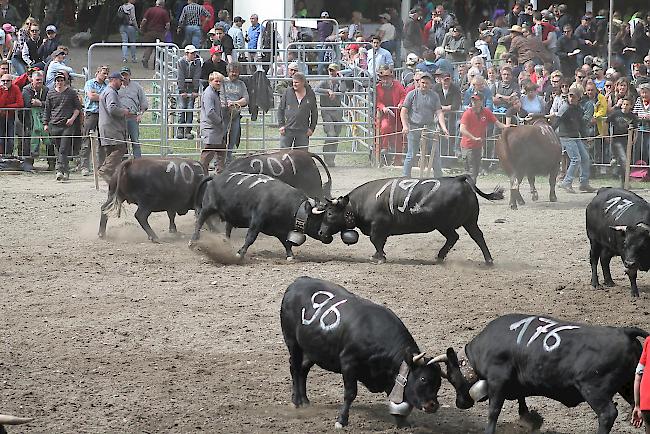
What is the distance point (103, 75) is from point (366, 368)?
43.2 ft

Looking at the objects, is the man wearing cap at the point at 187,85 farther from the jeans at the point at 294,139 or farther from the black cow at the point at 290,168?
the black cow at the point at 290,168

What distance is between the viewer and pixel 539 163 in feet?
59.3

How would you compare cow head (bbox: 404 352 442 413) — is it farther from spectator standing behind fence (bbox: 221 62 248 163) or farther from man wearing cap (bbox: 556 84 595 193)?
spectator standing behind fence (bbox: 221 62 248 163)

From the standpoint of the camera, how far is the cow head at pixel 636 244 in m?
11.2

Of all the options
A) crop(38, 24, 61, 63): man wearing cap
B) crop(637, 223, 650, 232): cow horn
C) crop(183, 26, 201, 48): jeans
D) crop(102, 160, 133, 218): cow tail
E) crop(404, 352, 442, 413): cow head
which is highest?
crop(183, 26, 201, 48): jeans

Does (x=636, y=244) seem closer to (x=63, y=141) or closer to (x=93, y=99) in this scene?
(x=93, y=99)

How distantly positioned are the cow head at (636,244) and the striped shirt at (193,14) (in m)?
18.4

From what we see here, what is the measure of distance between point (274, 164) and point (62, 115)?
6183 mm

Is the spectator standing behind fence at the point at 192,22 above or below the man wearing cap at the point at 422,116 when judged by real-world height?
above

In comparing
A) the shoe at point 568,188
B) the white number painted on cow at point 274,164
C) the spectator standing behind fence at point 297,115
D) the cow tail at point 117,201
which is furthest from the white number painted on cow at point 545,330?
the shoe at point 568,188

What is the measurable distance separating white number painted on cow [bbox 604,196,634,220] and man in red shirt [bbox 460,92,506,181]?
21.3 ft

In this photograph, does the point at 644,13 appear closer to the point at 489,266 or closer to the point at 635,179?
the point at 635,179

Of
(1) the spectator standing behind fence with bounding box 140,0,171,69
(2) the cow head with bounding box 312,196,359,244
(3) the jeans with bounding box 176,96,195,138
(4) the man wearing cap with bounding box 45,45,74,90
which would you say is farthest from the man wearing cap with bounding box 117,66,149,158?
(1) the spectator standing behind fence with bounding box 140,0,171,69

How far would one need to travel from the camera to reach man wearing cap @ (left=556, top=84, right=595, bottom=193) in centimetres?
1902
